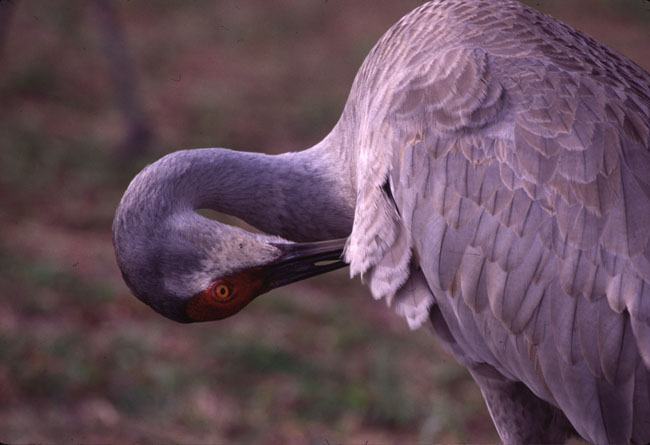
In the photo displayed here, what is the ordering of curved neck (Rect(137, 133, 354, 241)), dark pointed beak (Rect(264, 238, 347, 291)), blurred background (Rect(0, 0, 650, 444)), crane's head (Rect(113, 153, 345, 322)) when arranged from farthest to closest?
blurred background (Rect(0, 0, 650, 444))
curved neck (Rect(137, 133, 354, 241))
dark pointed beak (Rect(264, 238, 347, 291))
crane's head (Rect(113, 153, 345, 322))

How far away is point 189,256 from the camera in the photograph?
322 cm

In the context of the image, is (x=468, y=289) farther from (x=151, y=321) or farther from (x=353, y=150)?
(x=151, y=321)

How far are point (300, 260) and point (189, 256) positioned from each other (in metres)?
0.44

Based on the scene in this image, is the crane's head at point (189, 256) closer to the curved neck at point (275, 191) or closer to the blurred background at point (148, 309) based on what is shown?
the curved neck at point (275, 191)

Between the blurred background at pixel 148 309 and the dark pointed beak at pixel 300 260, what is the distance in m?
1.60

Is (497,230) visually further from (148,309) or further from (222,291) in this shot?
(148,309)

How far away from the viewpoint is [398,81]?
3.23 m

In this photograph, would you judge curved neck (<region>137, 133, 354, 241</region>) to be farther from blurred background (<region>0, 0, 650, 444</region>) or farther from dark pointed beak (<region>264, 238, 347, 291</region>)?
blurred background (<region>0, 0, 650, 444</region>)

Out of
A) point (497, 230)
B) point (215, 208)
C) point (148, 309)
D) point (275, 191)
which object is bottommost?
point (148, 309)

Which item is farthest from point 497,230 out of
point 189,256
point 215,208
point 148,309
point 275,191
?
point 148,309

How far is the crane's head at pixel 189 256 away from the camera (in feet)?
10.5

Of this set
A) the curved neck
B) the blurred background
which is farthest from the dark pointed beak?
the blurred background

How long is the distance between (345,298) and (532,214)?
3606 mm

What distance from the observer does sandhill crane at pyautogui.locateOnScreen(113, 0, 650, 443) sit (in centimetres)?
285
